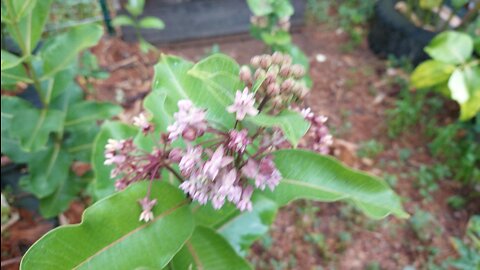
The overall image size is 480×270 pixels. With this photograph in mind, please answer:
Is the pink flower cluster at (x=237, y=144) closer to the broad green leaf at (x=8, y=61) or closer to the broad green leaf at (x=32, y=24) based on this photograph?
the broad green leaf at (x=8, y=61)

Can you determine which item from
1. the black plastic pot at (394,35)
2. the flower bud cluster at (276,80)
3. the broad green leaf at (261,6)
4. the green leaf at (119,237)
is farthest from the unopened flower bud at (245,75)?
the black plastic pot at (394,35)

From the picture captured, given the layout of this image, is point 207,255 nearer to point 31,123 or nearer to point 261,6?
point 31,123

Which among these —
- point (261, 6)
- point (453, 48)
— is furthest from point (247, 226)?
point (453, 48)

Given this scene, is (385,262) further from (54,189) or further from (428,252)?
(54,189)

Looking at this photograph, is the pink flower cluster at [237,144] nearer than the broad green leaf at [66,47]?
Yes

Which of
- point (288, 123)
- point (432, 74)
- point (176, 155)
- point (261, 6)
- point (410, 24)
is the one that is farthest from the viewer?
point (410, 24)

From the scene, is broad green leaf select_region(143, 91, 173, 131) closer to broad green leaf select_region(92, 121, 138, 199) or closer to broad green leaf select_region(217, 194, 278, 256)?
broad green leaf select_region(92, 121, 138, 199)

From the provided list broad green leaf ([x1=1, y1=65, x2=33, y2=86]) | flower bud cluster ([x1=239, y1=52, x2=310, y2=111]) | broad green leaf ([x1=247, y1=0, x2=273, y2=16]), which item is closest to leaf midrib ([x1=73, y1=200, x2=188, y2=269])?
flower bud cluster ([x1=239, y1=52, x2=310, y2=111])
